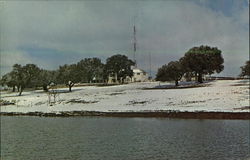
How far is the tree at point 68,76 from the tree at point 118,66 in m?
26.5

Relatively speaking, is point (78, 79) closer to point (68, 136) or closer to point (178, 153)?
point (68, 136)

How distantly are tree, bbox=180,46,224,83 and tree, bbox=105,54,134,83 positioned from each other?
85.0 feet

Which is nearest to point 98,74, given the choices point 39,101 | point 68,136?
point 39,101

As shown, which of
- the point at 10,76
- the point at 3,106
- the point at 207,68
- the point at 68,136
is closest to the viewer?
the point at 68,136

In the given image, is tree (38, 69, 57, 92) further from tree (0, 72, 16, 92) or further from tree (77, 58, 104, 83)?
tree (77, 58, 104, 83)

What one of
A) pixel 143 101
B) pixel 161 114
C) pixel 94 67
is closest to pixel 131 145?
pixel 161 114

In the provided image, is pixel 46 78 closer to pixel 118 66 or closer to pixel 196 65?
pixel 118 66

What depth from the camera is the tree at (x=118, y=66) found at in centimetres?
12289

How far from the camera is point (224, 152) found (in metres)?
23.1

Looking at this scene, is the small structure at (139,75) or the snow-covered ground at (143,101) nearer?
the snow-covered ground at (143,101)

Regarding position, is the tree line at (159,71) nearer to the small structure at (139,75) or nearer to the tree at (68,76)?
the tree at (68,76)

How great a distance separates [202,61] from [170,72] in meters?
10.8

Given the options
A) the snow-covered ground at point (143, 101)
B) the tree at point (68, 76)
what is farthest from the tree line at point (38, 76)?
the snow-covered ground at point (143, 101)

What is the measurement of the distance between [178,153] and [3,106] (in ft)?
184
